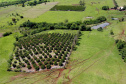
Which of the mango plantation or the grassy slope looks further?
the mango plantation

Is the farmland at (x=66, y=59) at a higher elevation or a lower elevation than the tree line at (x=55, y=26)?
lower

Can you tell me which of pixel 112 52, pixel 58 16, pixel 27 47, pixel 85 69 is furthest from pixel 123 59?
pixel 58 16

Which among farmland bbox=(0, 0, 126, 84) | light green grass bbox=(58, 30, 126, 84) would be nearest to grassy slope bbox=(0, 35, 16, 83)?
farmland bbox=(0, 0, 126, 84)

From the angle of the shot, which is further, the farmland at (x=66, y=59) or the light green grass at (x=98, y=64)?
the farmland at (x=66, y=59)

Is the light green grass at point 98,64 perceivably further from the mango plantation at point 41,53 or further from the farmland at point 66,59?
the mango plantation at point 41,53

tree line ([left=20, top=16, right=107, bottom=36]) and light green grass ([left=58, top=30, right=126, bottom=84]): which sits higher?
tree line ([left=20, top=16, right=107, bottom=36])

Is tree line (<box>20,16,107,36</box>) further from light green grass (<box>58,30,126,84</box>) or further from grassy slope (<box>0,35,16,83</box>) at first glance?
light green grass (<box>58,30,126,84</box>)

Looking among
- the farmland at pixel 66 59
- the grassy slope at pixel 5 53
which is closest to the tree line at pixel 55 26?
the farmland at pixel 66 59

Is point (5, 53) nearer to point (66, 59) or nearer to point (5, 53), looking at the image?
point (5, 53)
